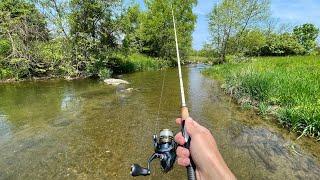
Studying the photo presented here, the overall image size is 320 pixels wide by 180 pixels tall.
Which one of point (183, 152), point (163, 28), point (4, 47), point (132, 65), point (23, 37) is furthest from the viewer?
point (163, 28)

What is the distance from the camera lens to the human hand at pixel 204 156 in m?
1.98

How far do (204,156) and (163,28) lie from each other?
39.5 metres

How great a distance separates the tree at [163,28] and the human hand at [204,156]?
38.2 metres

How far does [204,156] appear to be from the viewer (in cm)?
205

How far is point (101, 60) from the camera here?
25641 millimetres

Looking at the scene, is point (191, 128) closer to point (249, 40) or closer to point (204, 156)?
point (204, 156)

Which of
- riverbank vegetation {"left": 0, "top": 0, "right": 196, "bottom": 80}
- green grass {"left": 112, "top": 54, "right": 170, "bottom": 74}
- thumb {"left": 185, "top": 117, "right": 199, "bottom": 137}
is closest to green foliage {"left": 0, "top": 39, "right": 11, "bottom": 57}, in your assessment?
→ riverbank vegetation {"left": 0, "top": 0, "right": 196, "bottom": 80}

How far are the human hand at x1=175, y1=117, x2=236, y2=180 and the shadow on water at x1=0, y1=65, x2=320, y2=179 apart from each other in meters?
3.91

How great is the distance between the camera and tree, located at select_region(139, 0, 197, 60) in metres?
40.5

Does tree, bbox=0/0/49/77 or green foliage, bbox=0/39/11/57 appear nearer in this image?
tree, bbox=0/0/49/77

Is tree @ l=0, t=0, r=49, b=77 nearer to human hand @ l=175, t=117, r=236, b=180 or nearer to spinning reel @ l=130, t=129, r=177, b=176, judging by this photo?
spinning reel @ l=130, t=129, r=177, b=176

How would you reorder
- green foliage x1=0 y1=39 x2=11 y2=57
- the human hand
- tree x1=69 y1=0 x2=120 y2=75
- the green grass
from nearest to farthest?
the human hand
green foliage x1=0 y1=39 x2=11 y2=57
tree x1=69 y1=0 x2=120 y2=75
the green grass

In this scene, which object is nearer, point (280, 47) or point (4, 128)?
point (4, 128)

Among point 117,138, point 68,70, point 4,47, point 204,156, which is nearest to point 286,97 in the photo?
point 117,138
